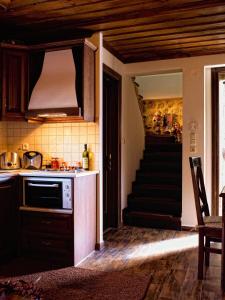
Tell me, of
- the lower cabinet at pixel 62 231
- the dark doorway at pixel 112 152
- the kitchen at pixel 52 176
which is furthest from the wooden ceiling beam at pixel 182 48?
the lower cabinet at pixel 62 231

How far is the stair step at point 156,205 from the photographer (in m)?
4.60

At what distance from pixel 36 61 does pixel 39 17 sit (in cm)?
49

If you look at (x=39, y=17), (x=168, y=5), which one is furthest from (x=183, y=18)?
(x=39, y=17)

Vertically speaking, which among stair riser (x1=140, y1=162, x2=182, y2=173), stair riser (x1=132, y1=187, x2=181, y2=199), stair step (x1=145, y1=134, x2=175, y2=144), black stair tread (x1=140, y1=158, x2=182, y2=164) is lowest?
stair riser (x1=132, y1=187, x2=181, y2=199)

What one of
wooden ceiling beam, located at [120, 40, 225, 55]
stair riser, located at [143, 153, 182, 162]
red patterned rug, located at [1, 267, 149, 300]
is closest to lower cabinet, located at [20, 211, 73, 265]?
red patterned rug, located at [1, 267, 149, 300]

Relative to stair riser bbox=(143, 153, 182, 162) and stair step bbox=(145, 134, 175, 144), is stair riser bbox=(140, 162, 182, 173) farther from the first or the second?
stair step bbox=(145, 134, 175, 144)

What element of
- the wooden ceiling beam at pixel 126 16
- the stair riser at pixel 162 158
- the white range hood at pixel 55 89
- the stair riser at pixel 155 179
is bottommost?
the stair riser at pixel 155 179

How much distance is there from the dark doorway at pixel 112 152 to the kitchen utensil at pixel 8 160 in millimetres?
1333

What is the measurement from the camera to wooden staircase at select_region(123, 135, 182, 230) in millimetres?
4523

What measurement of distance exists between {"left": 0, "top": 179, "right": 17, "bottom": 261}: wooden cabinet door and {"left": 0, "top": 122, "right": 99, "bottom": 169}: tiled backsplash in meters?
0.71

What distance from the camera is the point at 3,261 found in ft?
10.1

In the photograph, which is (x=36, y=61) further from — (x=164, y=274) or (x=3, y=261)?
(x=164, y=274)

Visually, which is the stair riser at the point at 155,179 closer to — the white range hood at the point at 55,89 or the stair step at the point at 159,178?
the stair step at the point at 159,178

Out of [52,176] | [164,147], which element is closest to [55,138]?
[52,176]
